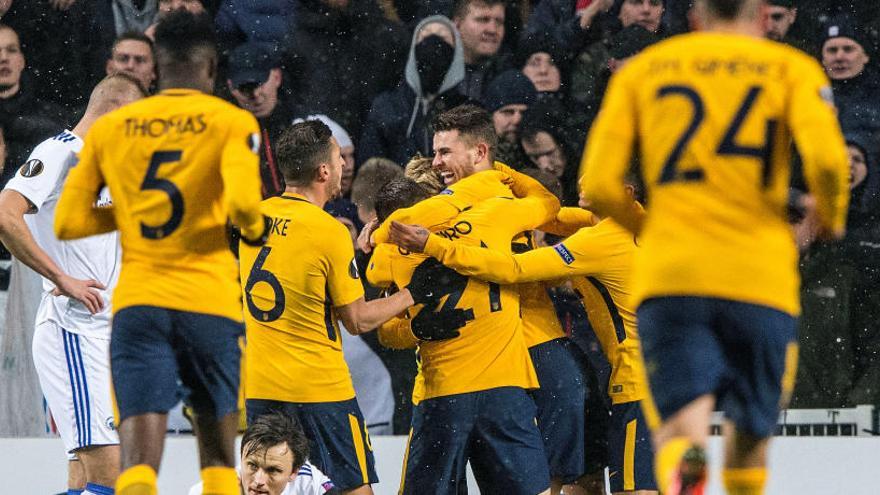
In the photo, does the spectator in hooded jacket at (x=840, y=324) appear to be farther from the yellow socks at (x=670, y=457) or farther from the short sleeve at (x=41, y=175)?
the yellow socks at (x=670, y=457)

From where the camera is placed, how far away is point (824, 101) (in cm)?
305

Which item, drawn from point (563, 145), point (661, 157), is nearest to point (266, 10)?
point (563, 145)

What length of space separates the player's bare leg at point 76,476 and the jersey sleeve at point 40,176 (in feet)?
3.82

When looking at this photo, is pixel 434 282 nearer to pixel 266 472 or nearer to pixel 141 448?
pixel 266 472

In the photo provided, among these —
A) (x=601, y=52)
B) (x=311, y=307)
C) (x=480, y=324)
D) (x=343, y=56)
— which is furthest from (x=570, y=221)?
(x=343, y=56)

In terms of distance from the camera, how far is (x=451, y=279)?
213 inches

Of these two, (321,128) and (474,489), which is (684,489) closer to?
(321,128)

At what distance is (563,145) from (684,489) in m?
4.51

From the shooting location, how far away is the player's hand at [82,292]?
502 centimetres

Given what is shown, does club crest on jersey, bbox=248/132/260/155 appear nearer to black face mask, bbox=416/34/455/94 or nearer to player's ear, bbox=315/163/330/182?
player's ear, bbox=315/163/330/182

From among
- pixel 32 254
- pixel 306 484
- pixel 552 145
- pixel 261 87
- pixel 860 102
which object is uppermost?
pixel 261 87

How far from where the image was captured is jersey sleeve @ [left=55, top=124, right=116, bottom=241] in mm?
3752

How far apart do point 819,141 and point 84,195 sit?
6.54 ft

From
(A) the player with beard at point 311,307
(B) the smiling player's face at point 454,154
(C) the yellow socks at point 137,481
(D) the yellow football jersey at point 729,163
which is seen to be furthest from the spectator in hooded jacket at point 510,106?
(D) the yellow football jersey at point 729,163
